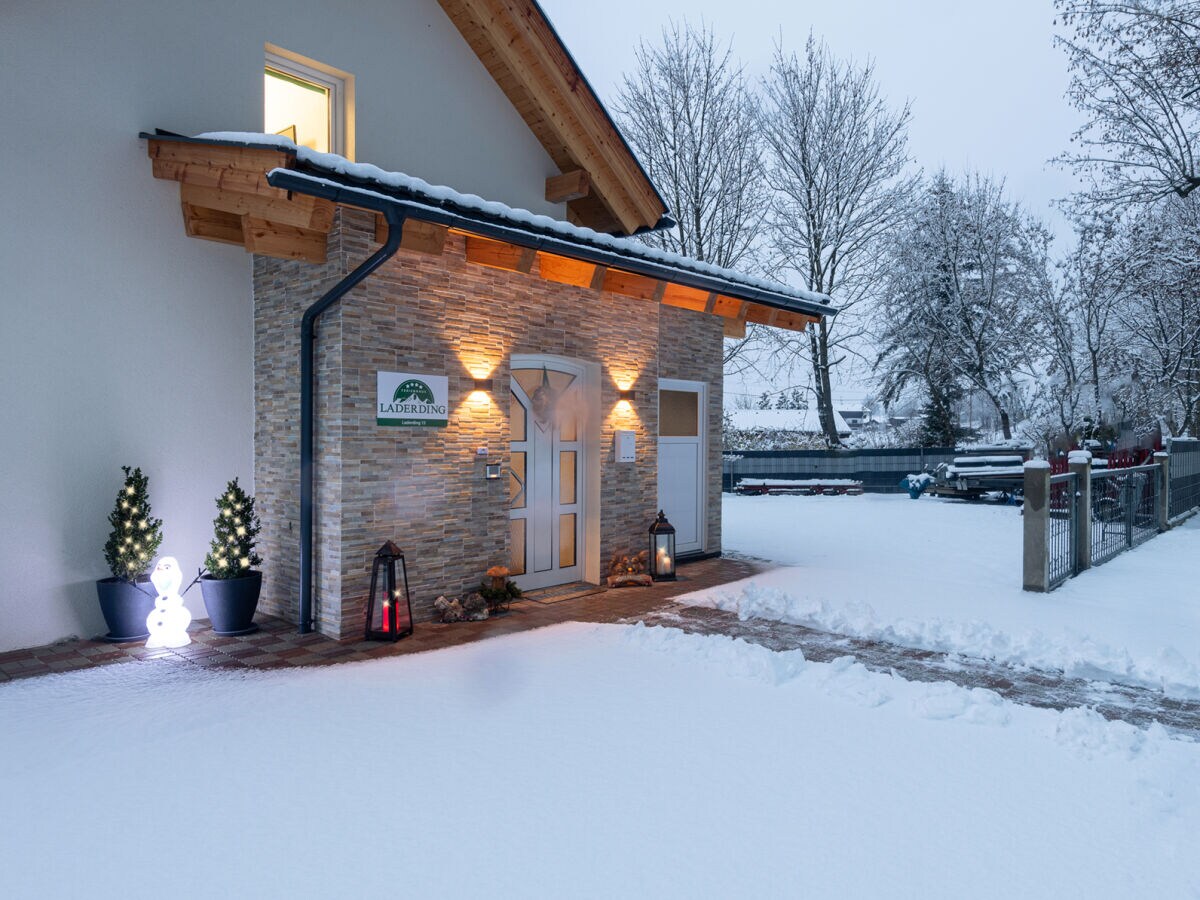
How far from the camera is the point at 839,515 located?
52.0ft

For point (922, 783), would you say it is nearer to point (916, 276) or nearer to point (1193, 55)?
point (1193, 55)

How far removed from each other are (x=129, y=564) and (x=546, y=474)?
4.06 m

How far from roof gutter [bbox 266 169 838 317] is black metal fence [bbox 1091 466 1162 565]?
4249mm

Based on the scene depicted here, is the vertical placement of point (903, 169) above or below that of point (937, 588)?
above

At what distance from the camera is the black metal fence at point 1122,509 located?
9789 mm

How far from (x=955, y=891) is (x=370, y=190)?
562 cm

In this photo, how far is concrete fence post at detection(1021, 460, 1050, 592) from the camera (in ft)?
26.1

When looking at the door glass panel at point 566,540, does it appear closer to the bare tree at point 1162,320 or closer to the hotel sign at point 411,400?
the hotel sign at point 411,400

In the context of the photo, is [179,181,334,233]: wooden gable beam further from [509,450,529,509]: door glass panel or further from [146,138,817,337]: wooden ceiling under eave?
[509,450,529,509]: door glass panel

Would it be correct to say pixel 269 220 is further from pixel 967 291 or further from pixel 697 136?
pixel 967 291

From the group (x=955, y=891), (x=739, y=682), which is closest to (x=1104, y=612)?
(x=739, y=682)

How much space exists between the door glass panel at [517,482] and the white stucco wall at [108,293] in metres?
2.59

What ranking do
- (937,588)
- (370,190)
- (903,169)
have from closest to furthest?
1. (370,190)
2. (937,588)
3. (903,169)

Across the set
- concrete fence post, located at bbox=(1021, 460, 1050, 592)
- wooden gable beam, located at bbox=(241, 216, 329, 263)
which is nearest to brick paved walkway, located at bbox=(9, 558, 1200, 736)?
concrete fence post, located at bbox=(1021, 460, 1050, 592)
